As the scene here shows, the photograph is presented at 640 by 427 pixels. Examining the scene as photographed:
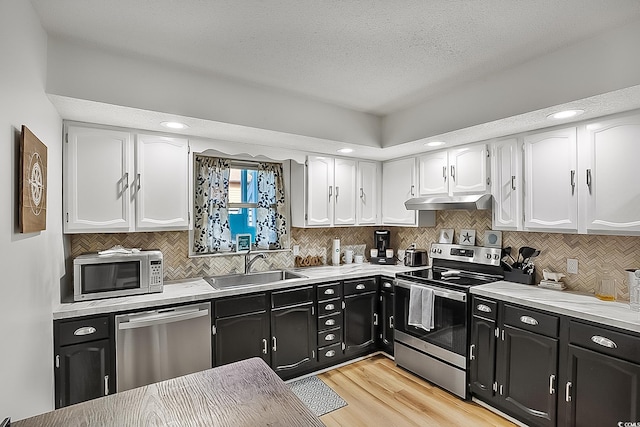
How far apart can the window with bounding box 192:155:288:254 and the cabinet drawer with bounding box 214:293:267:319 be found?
0.79 meters

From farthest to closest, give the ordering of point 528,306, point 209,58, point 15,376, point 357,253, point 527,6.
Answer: point 357,253 < point 528,306 < point 209,58 < point 527,6 < point 15,376

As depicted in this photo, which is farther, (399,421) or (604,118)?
(399,421)

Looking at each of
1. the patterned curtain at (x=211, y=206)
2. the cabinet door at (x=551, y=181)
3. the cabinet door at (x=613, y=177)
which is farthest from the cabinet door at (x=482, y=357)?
the patterned curtain at (x=211, y=206)

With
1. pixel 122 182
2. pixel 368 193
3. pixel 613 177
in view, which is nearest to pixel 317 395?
pixel 368 193

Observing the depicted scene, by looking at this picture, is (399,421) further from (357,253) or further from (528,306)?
(357,253)

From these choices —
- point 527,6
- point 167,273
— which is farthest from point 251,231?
point 527,6

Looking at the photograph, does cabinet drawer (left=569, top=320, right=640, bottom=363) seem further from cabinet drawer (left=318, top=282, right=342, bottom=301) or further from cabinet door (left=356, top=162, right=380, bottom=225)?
cabinet door (left=356, top=162, right=380, bottom=225)

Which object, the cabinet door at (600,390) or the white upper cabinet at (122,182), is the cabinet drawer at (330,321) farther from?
the cabinet door at (600,390)

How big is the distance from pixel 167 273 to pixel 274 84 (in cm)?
193

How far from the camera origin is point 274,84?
8.58ft

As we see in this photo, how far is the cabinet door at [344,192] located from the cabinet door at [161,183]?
5.20 ft

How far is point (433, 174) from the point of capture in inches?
137

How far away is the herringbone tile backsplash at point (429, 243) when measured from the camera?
8.38 feet

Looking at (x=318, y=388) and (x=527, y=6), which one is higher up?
(x=527, y=6)
